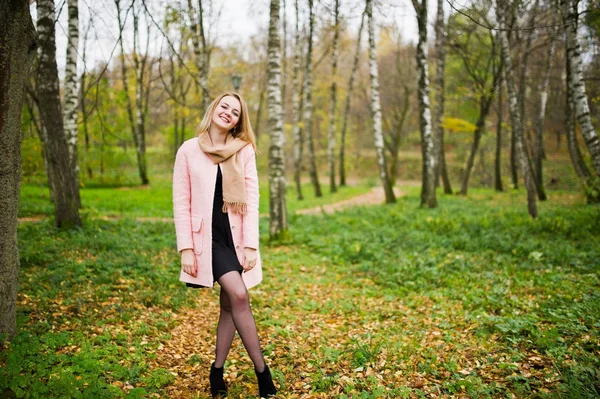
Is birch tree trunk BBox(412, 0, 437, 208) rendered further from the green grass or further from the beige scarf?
the beige scarf

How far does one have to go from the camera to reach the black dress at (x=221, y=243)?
9.41 feet

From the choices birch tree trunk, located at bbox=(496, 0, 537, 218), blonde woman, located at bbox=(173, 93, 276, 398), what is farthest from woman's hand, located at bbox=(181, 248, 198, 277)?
birch tree trunk, located at bbox=(496, 0, 537, 218)

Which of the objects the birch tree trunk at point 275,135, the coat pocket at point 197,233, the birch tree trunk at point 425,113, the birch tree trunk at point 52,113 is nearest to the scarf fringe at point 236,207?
the coat pocket at point 197,233

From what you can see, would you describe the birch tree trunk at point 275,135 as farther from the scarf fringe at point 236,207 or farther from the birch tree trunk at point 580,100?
the birch tree trunk at point 580,100

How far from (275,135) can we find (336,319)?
4705 mm

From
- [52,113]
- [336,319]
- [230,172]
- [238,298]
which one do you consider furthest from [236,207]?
[52,113]

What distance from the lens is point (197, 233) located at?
289cm

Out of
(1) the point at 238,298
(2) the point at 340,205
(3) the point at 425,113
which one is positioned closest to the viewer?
(1) the point at 238,298

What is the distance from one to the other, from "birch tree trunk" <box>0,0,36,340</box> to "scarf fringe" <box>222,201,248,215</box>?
185cm

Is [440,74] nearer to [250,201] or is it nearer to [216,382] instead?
[250,201]

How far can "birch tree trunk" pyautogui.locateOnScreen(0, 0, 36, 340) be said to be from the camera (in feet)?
→ 9.93

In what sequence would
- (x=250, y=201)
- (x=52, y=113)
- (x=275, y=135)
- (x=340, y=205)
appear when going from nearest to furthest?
(x=250, y=201) < (x=52, y=113) < (x=275, y=135) < (x=340, y=205)

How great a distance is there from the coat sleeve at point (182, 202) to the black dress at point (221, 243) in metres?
0.19

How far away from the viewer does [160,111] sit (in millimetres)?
34156
